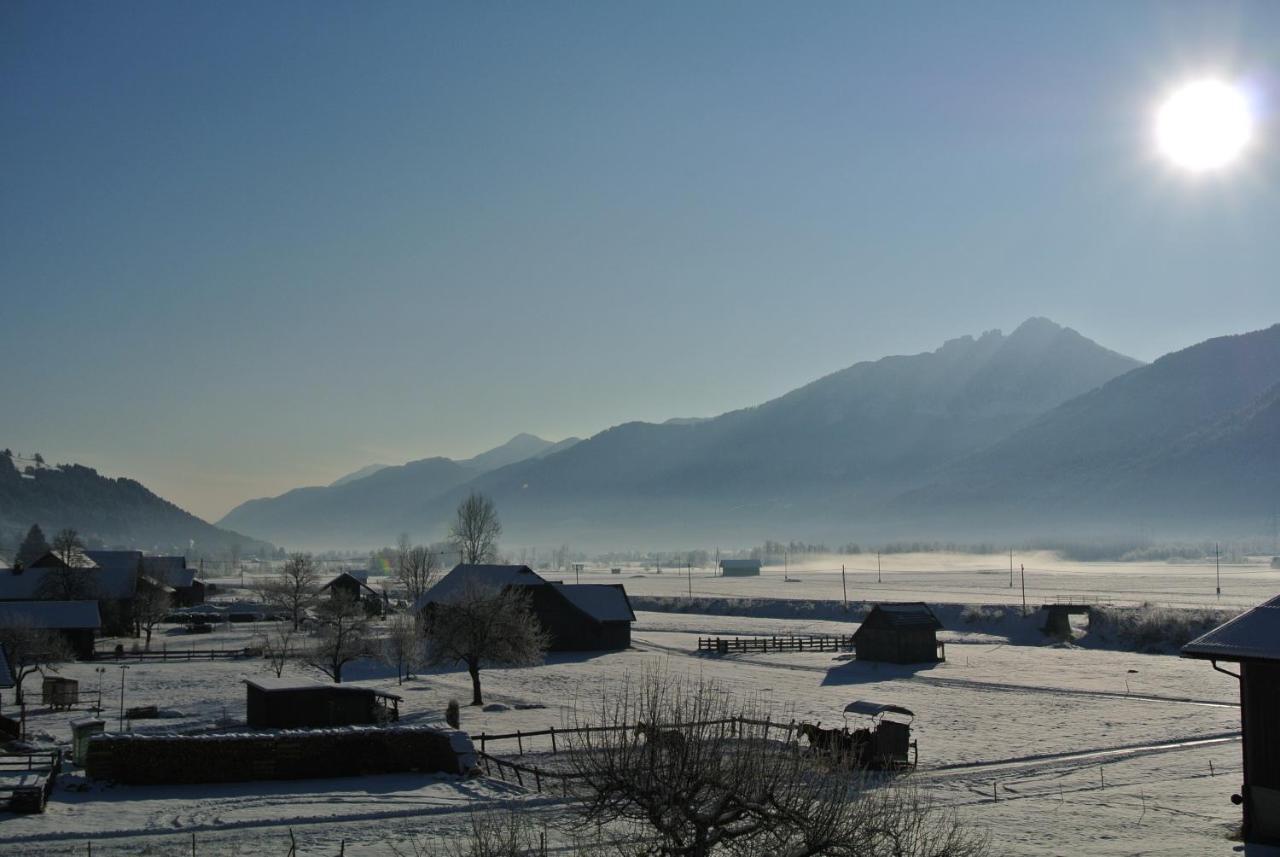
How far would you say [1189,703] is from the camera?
4631cm

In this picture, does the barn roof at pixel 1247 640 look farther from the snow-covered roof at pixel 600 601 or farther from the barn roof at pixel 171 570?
the barn roof at pixel 171 570

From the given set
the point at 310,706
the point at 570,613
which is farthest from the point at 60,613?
the point at 310,706

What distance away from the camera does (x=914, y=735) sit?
38.8 metres

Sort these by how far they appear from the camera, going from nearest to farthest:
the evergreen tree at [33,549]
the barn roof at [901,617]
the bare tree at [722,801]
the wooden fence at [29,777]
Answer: the bare tree at [722,801]
the wooden fence at [29,777]
the barn roof at [901,617]
the evergreen tree at [33,549]

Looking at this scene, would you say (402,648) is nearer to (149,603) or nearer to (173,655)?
(173,655)

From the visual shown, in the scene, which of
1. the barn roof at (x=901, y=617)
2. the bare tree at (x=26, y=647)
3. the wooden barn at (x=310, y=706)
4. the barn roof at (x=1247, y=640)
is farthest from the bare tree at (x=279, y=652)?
the barn roof at (x=1247, y=640)

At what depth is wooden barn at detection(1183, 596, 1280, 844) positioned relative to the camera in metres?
21.9

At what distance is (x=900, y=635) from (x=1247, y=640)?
45.0 metres

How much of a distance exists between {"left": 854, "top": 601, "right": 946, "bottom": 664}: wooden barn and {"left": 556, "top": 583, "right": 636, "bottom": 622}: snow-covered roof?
1611cm

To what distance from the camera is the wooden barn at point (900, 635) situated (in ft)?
217

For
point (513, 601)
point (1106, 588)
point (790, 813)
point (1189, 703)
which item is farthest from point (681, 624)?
point (790, 813)

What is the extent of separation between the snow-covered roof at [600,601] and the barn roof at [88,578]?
130ft

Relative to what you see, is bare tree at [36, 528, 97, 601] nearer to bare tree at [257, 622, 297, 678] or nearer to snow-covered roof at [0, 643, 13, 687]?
bare tree at [257, 622, 297, 678]

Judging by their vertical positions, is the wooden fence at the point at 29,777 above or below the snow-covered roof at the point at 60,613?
below
